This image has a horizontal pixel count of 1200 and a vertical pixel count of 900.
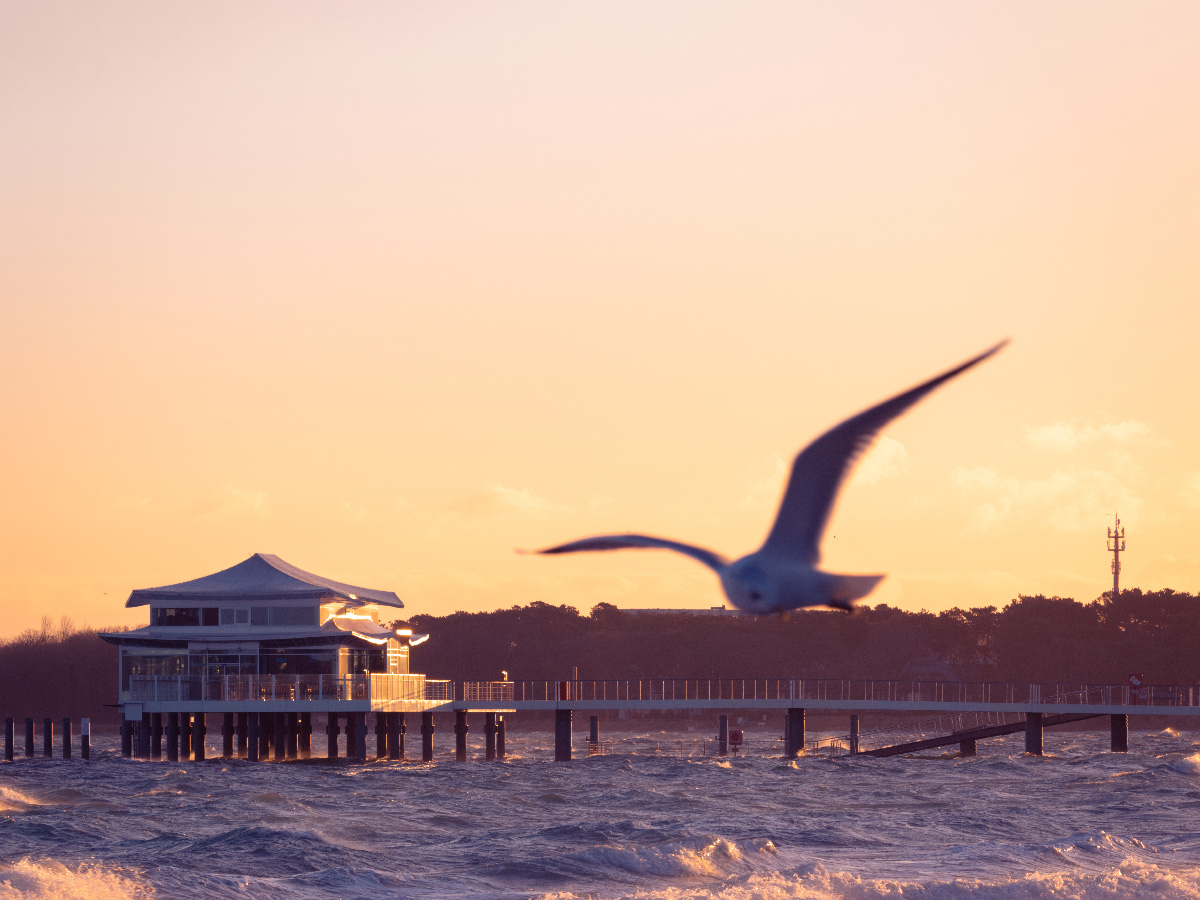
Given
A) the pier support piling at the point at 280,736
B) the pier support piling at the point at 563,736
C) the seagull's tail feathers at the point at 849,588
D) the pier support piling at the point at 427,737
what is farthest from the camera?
the pier support piling at the point at 427,737

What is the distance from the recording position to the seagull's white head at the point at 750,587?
1378 cm

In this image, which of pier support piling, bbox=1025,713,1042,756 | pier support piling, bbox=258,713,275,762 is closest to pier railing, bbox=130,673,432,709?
pier support piling, bbox=258,713,275,762

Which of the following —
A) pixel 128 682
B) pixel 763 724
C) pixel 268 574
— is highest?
pixel 268 574

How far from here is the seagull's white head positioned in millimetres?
13781

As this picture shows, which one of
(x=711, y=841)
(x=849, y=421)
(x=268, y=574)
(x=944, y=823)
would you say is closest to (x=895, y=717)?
(x=268, y=574)

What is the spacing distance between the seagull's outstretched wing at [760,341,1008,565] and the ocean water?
16632 millimetres

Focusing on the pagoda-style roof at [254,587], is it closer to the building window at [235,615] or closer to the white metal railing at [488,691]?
the building window at [235,615]

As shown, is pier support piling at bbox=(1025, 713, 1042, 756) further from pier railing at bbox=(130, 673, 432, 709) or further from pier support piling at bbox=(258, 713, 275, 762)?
pier support piling at bbox=(258, 713, 275, 762)

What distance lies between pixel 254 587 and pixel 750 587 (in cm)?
4927

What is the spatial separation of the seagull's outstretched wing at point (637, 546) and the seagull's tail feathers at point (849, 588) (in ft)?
3.46

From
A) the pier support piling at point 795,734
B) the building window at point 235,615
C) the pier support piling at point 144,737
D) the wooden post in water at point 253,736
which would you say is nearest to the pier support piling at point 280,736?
the wooden post in water at point 253,736

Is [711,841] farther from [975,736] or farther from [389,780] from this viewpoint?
[975,736]

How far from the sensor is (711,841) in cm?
3431

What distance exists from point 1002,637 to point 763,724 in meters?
17.8
